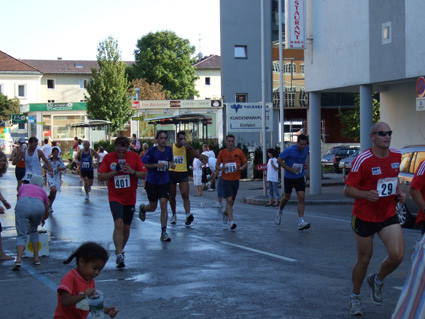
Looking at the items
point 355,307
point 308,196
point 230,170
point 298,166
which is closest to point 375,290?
point 355,307

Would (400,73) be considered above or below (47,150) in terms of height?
above

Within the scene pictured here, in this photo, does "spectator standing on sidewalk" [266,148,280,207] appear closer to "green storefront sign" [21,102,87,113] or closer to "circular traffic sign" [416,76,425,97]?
"circular traffic sign" [416,76,425,97]

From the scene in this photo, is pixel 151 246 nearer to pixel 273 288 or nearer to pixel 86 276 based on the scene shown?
pixel 273 288

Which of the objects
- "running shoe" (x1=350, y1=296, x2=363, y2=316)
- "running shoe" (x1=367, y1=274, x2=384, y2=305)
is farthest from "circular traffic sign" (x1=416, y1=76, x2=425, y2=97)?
"running shoe" (x1=350, y1=296, x2=363, y2=316)

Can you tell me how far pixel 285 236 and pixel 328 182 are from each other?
15833 mm

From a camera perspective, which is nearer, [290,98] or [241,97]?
[241,97]

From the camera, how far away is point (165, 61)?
82.9 m

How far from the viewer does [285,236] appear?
1309 centimetres

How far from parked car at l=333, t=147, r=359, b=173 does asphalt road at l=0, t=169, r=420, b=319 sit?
23857 millimetres

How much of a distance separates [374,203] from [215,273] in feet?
9.61

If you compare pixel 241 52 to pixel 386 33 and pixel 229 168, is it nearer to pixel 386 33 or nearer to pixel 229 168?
pixel 386 33

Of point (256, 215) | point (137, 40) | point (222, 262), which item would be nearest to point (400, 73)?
point (256, 215)

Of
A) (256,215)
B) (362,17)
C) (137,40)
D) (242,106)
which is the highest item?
(137,40)

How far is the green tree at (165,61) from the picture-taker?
83.2m
